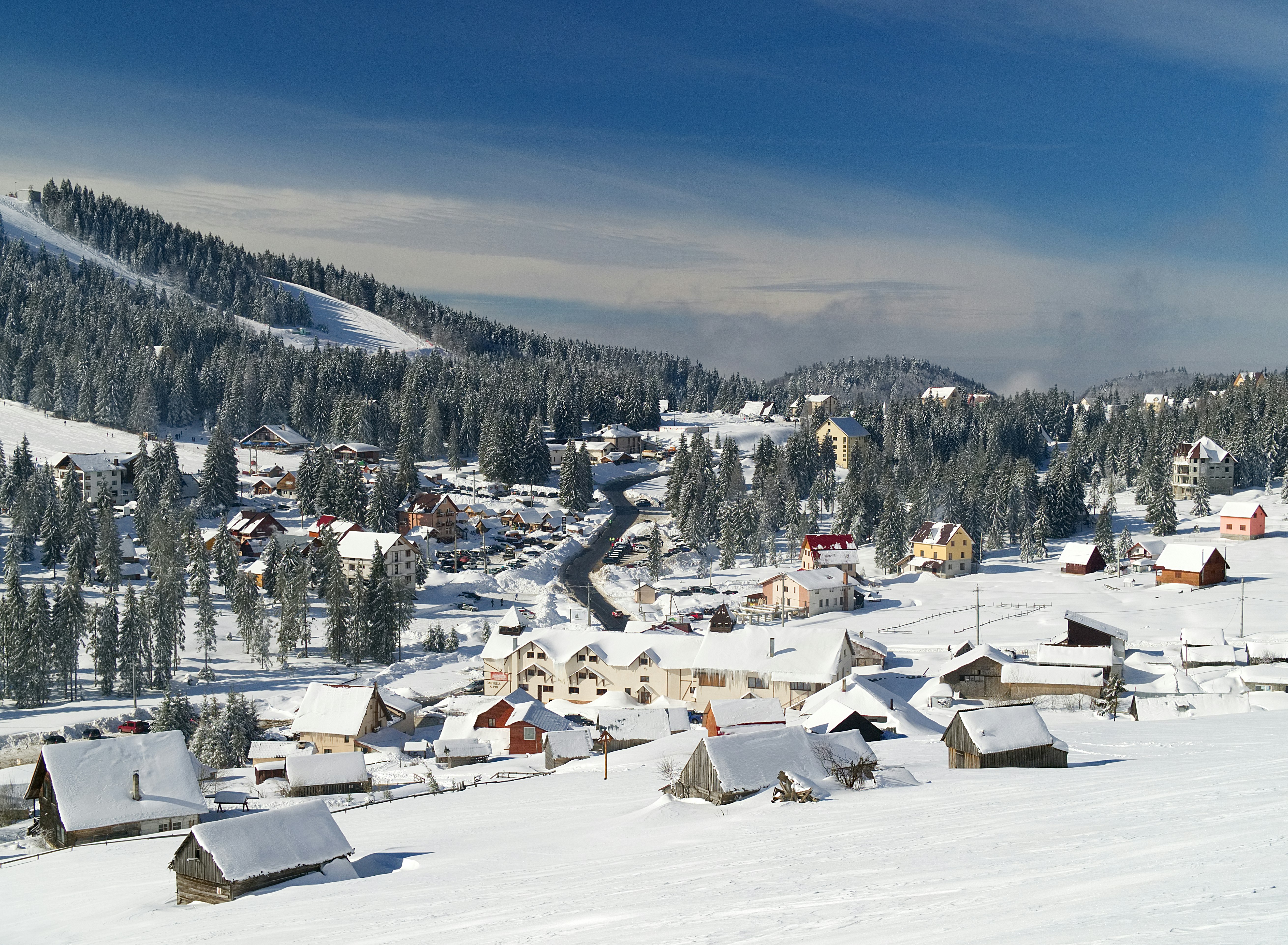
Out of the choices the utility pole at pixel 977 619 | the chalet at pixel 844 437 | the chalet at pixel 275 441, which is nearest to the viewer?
the utility pole at pixel 977 619

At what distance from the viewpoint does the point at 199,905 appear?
19656mm

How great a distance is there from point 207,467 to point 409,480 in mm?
19686

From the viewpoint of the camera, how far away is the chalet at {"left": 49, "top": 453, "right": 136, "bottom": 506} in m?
93.3

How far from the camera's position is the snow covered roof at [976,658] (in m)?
48.6

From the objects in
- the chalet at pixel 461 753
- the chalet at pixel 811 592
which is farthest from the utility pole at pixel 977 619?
the chalet at pixel 461 753

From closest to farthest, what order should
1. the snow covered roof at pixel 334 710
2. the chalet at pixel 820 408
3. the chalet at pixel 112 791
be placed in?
the chalet at pixel 112 791, the snow covered roof at pixel 334 710, the chalet at pixel 820 408

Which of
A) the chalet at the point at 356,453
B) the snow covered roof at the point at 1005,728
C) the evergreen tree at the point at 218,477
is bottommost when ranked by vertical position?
the snow covered roof at the point at 1005,728

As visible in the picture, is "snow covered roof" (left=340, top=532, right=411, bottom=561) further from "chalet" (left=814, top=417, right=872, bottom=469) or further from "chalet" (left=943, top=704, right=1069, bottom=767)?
"chalet" (left=814, top=417, right=872, bottom=469)

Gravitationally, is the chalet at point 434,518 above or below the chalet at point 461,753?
above

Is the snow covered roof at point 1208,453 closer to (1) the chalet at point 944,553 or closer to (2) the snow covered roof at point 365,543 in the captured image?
(1) the chalet at point 944,553

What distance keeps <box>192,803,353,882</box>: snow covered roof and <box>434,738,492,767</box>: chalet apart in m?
20.0

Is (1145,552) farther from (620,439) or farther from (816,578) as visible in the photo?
(620,439)

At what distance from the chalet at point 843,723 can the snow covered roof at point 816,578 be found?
35.2m

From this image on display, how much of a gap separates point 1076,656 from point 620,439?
337ft
